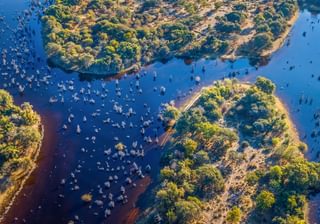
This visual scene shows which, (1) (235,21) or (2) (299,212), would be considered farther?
(1) (235,21)

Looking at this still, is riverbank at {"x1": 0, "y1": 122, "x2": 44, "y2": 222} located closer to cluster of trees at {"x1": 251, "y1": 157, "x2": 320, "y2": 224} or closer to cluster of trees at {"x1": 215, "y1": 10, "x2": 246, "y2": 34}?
cluster of trees at {"x1": 251, "y1": 157, "x2": 320, "y2": 224}

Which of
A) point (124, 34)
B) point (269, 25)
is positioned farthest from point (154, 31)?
point (269, 25)

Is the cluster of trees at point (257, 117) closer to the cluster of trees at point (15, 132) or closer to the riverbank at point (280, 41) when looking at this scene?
the riverbank at point (280, 41)

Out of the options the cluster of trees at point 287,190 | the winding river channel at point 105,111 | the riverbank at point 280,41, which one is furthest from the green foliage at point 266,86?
the cluster of trees at point 287,190

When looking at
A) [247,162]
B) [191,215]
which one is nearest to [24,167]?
[191,215]

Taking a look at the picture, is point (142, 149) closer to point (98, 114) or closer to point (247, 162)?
point (98, 114)

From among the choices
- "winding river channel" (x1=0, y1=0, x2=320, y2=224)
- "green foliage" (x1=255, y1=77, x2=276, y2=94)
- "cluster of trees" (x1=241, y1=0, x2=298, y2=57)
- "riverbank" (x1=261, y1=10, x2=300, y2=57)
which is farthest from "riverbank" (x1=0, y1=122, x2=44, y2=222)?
"riverbank" (x1=261, y1=10, x2=300, y2=57)
